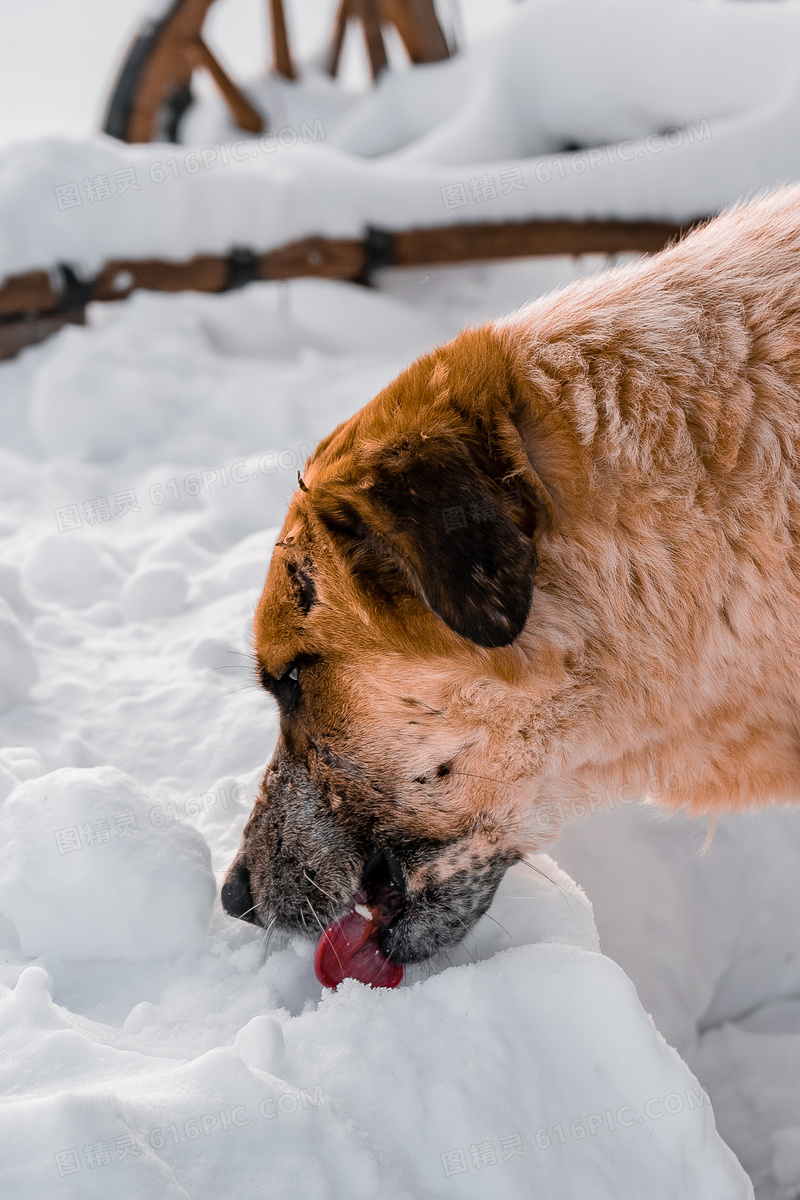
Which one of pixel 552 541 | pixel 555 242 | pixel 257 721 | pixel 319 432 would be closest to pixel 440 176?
pixel 555 242

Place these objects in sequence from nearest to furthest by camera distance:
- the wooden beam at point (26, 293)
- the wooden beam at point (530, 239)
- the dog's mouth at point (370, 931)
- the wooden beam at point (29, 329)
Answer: the dog's mouth at point (370, 931)
the wooden beam at point (26, 293)
the wooden beam at point (29, 329)
the wooden beam at point (530, 239)

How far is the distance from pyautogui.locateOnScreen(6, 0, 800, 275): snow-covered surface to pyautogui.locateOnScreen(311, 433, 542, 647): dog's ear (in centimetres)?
444

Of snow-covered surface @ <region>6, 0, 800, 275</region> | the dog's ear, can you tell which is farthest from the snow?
snow-covered surface @ <region>6, 0, 800, 275</region>

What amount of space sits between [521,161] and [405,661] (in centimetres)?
545

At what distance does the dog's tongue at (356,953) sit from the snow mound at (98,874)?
0.96 ft

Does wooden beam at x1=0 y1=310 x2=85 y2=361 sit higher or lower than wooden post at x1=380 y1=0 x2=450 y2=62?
lower

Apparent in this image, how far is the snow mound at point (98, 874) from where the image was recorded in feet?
6.48

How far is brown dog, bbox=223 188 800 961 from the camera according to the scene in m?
1.70

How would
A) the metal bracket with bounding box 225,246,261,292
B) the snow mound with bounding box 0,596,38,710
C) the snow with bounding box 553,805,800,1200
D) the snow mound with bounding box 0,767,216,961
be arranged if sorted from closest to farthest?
the snow mound with bounding box 0,767,216,961, the snow with bounding box 553,805,800,1200, the snow mound with bounding box 0,596,38,710, the metal bracket with bounding box 225,246,261,292

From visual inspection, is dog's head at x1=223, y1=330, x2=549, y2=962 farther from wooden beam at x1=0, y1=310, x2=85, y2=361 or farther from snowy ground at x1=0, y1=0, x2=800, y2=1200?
wooden beam at x1=0, y1=310, x2=85, y2=361

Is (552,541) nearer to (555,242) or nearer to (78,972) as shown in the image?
(78,972)

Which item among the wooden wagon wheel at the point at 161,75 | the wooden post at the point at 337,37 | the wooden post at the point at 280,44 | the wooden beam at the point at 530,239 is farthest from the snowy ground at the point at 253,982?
the wooden post at the point at 337,37

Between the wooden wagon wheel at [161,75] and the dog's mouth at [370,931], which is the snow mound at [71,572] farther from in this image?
the wooden wagon wheel at [161,75]

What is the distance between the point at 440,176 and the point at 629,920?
5.20 metres
